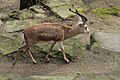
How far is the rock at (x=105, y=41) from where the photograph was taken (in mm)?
8070

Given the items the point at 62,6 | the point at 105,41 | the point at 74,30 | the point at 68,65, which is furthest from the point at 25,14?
the point at 68,65

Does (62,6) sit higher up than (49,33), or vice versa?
(49,33)

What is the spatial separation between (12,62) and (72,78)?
1.70 m

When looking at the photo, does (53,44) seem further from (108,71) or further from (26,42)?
(108,71)

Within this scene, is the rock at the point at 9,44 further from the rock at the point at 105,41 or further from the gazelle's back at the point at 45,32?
the rock at the point at 105,41

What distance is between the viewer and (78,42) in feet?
26.6

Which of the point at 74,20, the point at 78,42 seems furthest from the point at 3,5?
the point at 78,42

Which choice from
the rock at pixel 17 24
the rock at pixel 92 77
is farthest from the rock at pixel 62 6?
the rock at pixel 92 77

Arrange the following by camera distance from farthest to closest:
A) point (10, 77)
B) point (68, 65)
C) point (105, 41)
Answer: point (105, 41) → point (68, 65) → point (10, 77)

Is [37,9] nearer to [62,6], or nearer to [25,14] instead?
[25,14]

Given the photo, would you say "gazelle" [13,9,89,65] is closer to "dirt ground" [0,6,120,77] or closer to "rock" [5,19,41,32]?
"dirt ground" [0,6,120,77]

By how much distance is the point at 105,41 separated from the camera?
27.0ft

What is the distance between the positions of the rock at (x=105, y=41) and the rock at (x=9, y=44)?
1698 mm

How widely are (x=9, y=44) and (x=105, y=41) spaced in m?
2.22
